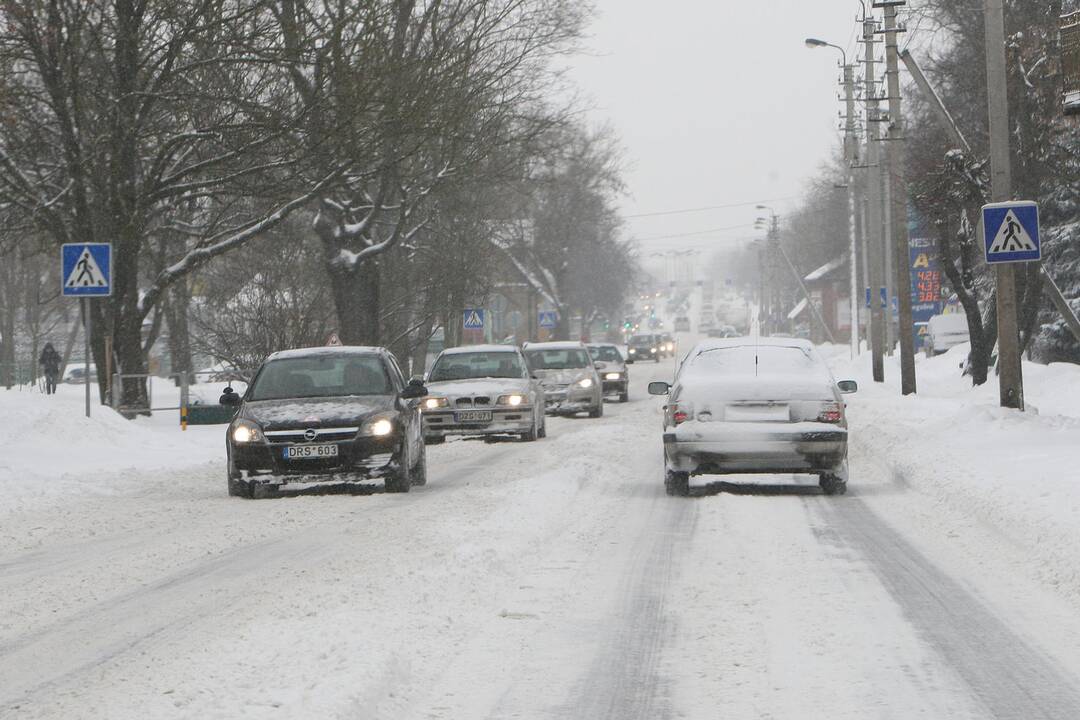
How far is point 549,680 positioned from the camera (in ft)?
21.4

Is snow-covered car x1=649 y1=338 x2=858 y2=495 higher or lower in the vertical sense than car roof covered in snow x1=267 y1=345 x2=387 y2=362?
lower

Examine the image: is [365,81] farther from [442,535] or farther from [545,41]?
[442,535]

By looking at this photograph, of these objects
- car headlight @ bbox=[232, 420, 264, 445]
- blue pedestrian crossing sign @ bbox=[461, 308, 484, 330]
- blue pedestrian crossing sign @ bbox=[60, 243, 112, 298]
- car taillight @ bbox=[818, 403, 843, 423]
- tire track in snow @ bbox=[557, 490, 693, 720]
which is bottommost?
tire track in snow @ bbox=[557, 490, 693, 720]

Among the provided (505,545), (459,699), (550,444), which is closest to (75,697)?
(459,699)

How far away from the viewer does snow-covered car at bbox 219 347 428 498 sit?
614 inches


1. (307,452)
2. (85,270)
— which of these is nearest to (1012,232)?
(307,452)

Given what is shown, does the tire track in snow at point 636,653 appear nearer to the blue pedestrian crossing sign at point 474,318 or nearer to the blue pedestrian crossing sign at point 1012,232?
the blue pedestrian crossing sign at point 1012,232

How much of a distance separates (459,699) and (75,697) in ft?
4.84

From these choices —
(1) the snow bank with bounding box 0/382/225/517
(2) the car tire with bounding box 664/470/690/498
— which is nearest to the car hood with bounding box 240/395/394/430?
(1) the snow bank with bounding box 0/382/225/517

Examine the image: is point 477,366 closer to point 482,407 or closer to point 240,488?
point 482,407

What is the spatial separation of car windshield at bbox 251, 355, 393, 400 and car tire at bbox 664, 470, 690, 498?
132 inches

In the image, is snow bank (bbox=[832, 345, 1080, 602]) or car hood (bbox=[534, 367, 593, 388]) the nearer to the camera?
snow bank (bbox=[832, 345, 1080, 602])

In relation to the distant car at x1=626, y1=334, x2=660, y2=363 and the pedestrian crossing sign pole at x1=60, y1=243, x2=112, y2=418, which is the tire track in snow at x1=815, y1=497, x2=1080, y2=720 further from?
the distant car at x1=626, y1=334, x2=660, y2=363

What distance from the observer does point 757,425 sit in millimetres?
14305
